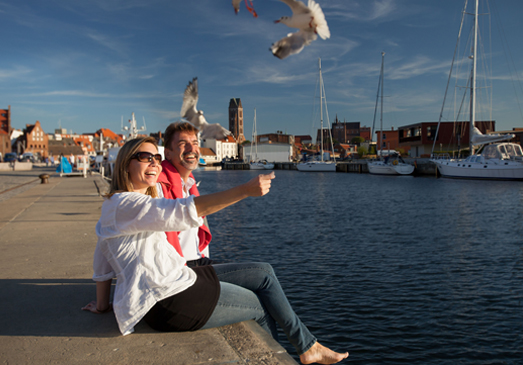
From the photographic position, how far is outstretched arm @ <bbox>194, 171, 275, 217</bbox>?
2.36 metres

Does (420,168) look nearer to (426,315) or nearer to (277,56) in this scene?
(426,315)

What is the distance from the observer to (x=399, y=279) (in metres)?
8.21

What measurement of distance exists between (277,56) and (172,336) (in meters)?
2.02

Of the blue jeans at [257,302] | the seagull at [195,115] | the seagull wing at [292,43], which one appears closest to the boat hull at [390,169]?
the seagull at [195,115]

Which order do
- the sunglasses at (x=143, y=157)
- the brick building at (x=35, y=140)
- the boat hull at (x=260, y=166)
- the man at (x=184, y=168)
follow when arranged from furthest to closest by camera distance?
the brick building at (x=35, y=140) < the boat hull at (x=260, y=166) < the man at (x=184, y=168) < the sunglasses at (x=143, y=157)

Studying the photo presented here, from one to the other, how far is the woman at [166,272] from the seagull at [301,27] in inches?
33.3

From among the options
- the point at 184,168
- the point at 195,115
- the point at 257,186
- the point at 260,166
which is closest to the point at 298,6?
the point at 257,186

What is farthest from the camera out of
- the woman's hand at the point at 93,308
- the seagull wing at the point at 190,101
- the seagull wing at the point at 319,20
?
the seagull wing at the point at 190,101

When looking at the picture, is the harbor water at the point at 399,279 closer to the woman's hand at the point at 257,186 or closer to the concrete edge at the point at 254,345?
the concrete edge at the point at 254,345

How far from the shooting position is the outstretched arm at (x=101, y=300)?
10.3 ft

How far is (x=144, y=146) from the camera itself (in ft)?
9.11

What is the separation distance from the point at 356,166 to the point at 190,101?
67.9 meters

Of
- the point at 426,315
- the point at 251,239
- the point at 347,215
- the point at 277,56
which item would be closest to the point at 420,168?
the point at 347,215

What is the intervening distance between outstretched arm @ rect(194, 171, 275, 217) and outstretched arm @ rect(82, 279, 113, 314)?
4.07 ft
